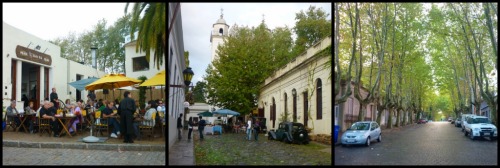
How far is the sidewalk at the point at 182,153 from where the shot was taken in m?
6.52

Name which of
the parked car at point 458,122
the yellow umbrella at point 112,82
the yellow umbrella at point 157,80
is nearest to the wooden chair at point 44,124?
the yellow umbrella at point 112,82

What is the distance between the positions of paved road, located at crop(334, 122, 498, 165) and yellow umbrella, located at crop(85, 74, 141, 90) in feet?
12.9

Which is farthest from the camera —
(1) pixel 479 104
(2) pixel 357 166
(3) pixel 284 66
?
(1) pixel 479 104

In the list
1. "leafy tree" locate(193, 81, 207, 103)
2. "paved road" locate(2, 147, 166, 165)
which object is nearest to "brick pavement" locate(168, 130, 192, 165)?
"paved road" locate(2, 147, 166, 165)

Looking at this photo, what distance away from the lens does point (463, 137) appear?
820 cm

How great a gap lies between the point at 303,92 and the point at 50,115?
5.80 meters

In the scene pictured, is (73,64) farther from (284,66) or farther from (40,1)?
(284,66)

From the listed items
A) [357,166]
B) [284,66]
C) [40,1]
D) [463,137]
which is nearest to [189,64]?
[284,66]

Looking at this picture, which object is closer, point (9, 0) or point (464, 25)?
point (9, 0)

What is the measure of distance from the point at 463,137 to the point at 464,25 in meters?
Result: 2.31

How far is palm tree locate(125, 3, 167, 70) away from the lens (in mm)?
6785

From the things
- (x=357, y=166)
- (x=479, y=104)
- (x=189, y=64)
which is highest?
(x=189, y=64)

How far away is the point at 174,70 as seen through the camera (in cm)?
714

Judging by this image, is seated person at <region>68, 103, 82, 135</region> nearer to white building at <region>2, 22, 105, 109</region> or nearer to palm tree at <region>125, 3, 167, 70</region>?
white building at <region>2, 22, 105, 109</region>
